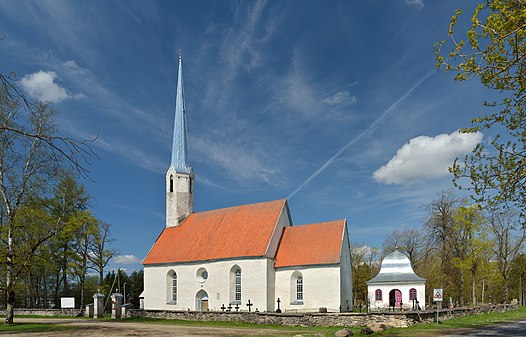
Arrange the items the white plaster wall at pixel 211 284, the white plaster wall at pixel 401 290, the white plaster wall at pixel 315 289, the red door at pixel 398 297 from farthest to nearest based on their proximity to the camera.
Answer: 1. the white plaster wall at pixel 211 284
2. the red door at pixel 398 297
3. the white plaster wall at pixel 401 290
4. the white plaster wall at pixel 315 289

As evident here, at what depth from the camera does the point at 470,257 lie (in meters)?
39.5

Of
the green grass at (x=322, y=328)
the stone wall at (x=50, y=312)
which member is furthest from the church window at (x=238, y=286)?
the stone wall at (x=50, y=312)

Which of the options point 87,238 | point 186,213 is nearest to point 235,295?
point 186,213

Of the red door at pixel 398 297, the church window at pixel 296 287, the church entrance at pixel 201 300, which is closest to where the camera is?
the red door at pixel 398 297

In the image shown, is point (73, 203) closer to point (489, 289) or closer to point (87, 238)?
point (87, 238)

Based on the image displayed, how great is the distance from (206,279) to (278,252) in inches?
267

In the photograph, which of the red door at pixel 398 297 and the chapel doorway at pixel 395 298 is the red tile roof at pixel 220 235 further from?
the red door at pixel 398 297

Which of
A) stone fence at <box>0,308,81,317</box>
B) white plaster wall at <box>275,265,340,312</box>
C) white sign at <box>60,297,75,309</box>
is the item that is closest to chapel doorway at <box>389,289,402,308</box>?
white plaster wall at <box>275,265,340,312</box>

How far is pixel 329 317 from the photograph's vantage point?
2447cm

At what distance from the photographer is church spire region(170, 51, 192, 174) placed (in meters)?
46.0

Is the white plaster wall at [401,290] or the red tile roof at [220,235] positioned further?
the red tile roof at [220,235]

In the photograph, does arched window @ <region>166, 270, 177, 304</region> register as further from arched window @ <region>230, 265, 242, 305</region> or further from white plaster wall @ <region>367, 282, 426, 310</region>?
white plaster wall @ <region>367, 282, 426, 310</region>

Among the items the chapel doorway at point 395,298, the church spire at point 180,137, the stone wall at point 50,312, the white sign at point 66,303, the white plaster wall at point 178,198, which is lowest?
the stone wall at point 50,312

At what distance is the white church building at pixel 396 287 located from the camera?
110ft
